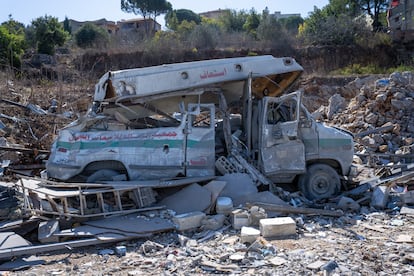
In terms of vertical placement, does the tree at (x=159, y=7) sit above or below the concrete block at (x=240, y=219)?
above

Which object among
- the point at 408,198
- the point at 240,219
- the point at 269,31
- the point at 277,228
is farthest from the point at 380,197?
the point at 269,31

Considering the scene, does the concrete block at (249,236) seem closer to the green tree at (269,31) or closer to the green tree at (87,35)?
the green tree at (269,31)

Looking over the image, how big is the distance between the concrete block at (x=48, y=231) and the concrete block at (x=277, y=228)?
3014 mm

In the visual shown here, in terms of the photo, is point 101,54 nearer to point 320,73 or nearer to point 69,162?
point 320,73

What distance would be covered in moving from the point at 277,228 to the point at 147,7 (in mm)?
48304

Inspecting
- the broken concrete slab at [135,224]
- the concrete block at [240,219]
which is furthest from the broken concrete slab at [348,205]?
the broken concrete slab at [135,224]

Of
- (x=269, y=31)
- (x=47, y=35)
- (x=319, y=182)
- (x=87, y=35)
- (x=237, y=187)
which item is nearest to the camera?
(x=237, y=187)

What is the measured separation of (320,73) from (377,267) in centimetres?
2434

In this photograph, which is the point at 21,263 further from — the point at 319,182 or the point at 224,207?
the point at 319,182

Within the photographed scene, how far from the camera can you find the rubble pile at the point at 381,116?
1374cm

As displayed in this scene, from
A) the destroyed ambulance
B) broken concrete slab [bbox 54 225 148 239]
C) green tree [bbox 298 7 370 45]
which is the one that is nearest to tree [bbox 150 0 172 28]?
green tree [bbox 298 7 370 45]

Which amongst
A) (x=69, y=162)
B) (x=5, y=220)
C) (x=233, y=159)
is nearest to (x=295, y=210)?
(x=233, y=159)

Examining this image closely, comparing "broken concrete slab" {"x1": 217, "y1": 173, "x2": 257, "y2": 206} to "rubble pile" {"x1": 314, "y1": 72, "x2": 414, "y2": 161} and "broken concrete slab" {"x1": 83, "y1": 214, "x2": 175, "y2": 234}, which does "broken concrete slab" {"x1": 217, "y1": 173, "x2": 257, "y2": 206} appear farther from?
"rubble pile" {"x1": 314, "y1": 72, "x2": 414, "y2": 161}

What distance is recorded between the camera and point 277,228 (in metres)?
6.37
